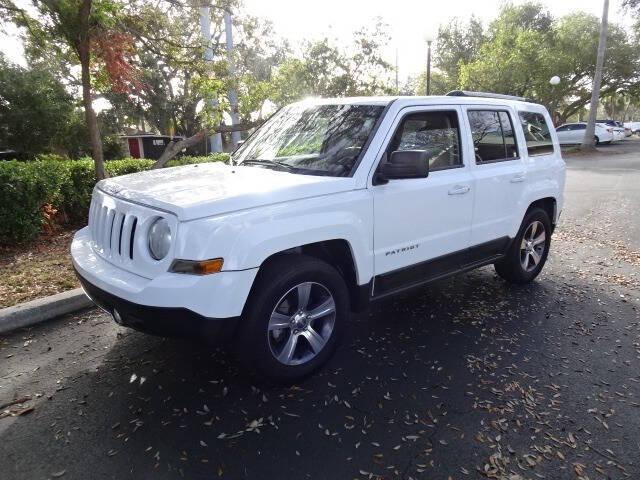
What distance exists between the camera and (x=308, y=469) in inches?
93.3

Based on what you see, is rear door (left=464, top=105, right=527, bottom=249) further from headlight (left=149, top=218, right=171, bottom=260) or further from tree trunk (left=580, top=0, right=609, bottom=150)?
tree trunk (left=580, top=0, right=609, bottom=150)

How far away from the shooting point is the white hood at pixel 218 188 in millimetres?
2666

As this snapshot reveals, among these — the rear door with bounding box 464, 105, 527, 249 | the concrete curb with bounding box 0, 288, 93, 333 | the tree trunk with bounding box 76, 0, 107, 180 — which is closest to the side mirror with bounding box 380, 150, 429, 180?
the rear door with bounding box 464, 105, 527, 249

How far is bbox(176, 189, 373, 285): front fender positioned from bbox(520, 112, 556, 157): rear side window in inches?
93.8

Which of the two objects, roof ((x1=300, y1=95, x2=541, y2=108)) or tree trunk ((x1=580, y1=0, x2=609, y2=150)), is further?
tree trunk ((x1=580, y1=0, x2=609, y2=150))

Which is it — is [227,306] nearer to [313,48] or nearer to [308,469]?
[308,469]

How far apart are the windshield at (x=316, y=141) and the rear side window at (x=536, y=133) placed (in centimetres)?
197

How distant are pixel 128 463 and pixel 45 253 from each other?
4134 mm

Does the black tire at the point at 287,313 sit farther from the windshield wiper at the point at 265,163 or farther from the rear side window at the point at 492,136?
the rear side window at the point at 492,136

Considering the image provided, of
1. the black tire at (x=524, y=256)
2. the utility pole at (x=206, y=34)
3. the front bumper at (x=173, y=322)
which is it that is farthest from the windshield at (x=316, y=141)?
the utility pole at (x=206, y=34)

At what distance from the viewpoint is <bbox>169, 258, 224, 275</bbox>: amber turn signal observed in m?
2.55

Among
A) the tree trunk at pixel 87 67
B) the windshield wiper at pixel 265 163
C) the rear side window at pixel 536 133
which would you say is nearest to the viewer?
the windshield wiper at pixel 265 163

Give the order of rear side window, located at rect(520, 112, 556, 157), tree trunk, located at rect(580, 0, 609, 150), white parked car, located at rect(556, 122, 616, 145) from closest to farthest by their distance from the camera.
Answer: rear side window, located at rect(520, 112, 556, 157), tree trunk, located at rect(580, 0, 609, 150), white parked car, located at rect(556, 122, 616, 145)

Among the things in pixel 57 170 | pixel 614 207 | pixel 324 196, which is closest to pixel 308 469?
pixel 324 196
